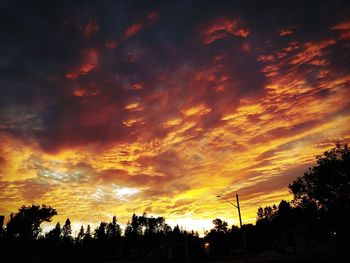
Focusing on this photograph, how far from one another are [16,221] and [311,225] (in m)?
71.5

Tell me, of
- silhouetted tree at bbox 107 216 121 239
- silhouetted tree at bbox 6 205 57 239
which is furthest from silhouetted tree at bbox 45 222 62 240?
silhouetted tree at bbox 107 216 121 239

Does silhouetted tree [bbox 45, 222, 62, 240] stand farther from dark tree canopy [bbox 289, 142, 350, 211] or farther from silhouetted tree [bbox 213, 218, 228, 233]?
silhouetted tree [bbox 213, 218, 228, 233]

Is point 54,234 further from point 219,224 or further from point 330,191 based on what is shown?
point 219,224

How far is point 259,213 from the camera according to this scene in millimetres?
186250

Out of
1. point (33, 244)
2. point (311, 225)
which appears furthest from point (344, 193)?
point (33, 244)

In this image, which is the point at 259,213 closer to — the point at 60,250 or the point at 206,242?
the point at 206,242

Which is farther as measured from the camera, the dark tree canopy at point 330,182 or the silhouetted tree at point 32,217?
the silhouetted tree at point 32,217

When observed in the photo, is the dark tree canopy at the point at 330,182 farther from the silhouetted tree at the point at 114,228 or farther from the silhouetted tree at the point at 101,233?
the silhouetted tree at the point at 114,228

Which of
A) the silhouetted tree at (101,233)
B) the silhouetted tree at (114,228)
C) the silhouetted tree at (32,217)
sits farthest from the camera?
the silhouetted tree at (114,228)

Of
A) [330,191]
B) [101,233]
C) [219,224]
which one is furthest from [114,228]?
[330,191]

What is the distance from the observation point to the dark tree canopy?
39.7 m

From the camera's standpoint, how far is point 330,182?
40906 mm

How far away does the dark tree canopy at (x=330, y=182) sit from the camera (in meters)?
39.7

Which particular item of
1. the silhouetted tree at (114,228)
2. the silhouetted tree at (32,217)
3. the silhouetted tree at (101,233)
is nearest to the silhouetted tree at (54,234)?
the silhouetted tree at (32,217)
